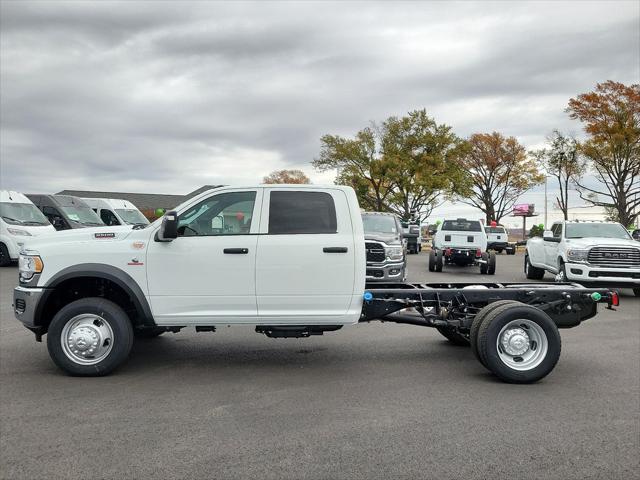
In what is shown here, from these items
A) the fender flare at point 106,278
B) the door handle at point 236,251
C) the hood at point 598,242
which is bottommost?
the fender flare at point 106,278

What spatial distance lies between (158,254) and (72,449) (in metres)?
2.55

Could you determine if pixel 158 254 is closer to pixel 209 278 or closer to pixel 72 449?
pixel 209 278

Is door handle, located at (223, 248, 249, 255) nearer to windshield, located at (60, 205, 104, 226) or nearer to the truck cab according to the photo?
the truck cab

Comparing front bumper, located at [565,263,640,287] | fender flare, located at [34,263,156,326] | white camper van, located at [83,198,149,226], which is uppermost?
white camper van, located at [83,198,149,226]

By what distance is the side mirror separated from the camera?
6.36 meters

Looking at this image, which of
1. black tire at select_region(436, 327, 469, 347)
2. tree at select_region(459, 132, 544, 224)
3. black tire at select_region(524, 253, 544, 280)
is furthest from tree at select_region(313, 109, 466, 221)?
black tire at select_region(436, 327, 469, 347)

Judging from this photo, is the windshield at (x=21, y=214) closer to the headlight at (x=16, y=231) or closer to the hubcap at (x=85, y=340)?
the headlight at (x=16, y=231)

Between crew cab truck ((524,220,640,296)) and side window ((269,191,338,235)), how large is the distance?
9644 mm

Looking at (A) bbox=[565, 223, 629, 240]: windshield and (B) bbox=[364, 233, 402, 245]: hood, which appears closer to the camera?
(B) bbox=[364, 233, 402, 245]: hood

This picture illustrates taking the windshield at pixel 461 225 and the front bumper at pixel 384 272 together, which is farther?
the windshield at pixel 461 225

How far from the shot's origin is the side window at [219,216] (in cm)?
→ 667

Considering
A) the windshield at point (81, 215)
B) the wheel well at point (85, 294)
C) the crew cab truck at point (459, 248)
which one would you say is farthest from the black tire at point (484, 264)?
the windshield at point (81, 215)

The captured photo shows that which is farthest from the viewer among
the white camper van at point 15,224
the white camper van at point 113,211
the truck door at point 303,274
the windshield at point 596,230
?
A: the white camper van at point 113,211

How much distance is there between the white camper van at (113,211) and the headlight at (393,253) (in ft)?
57.3
